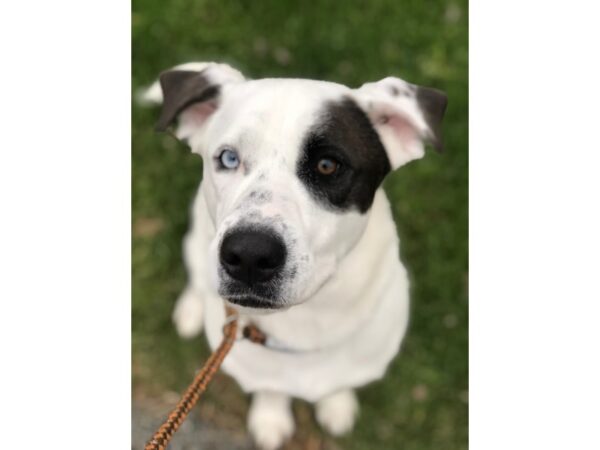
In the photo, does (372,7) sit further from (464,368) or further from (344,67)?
(464,368)

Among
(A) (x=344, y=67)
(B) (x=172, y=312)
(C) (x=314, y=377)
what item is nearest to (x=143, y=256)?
(B) (x=172, y=312)

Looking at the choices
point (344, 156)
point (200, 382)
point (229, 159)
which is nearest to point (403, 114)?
point (344, 156)

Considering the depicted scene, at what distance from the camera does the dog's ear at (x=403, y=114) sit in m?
1.81

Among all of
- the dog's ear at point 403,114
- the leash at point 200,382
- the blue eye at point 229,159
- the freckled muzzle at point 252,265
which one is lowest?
the leash at point 200,382

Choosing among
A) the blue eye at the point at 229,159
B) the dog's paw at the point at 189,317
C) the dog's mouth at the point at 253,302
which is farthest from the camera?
the dog's paw at the point at 189,317

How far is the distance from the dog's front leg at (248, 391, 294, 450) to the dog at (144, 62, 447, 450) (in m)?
0.17

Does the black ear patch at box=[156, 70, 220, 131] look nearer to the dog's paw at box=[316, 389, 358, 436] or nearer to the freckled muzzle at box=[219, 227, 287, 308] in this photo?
the freckled muzzle at box=[219, 227, 287, 308]

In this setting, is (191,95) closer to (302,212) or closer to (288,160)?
(288,160)

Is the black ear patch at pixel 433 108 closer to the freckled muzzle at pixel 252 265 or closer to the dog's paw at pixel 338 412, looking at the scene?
the freckled muzzle at pixel 252 265

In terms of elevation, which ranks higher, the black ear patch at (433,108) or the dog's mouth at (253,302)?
the black ear patch at (433,108)

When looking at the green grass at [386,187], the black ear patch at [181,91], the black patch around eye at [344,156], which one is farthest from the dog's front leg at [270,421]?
the black ear patch at [181,91]

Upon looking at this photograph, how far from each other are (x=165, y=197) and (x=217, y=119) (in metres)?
1.15

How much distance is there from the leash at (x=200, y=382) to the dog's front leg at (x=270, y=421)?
48cm

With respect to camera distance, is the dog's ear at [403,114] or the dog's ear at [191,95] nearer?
the dog's ear at [403,114]
